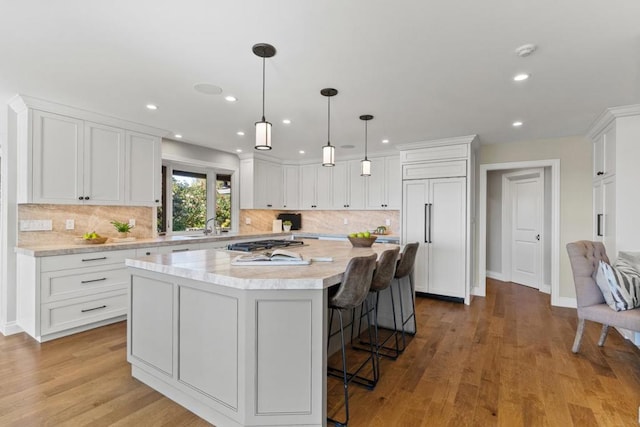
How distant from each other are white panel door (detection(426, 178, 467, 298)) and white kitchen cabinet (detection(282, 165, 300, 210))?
9.22 ft

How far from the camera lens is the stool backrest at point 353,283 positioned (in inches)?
73.0

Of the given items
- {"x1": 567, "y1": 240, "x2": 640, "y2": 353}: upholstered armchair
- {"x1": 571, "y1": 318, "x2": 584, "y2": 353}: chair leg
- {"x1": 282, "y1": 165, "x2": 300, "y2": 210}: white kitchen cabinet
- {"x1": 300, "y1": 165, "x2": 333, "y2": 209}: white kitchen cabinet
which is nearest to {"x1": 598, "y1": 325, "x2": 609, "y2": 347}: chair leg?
{"x1": 567, "y1": 240, "x2": 640, "y2": 353}: upholstered armchair

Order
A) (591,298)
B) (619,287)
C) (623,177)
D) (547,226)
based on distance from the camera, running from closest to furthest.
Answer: (619,287) → (591,298) → (623,177) → (547,226)

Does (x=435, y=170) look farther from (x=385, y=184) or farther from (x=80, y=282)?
(x=80, y=282)

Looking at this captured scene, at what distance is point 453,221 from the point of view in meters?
4.57

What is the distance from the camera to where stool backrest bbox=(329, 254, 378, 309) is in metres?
1.85

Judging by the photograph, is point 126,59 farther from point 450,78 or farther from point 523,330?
point 523,330

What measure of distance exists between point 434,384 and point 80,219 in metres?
4.28

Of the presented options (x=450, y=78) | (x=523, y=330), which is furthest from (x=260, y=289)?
(x=523, y=330)

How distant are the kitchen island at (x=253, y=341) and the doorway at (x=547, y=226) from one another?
395cm

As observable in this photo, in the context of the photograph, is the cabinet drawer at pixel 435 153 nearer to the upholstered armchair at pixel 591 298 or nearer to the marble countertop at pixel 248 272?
the upholstered armchair at pixel 591 298

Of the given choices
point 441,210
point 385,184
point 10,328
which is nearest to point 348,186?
point 385,184

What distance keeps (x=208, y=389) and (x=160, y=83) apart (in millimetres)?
2526

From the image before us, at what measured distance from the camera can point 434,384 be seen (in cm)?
233
